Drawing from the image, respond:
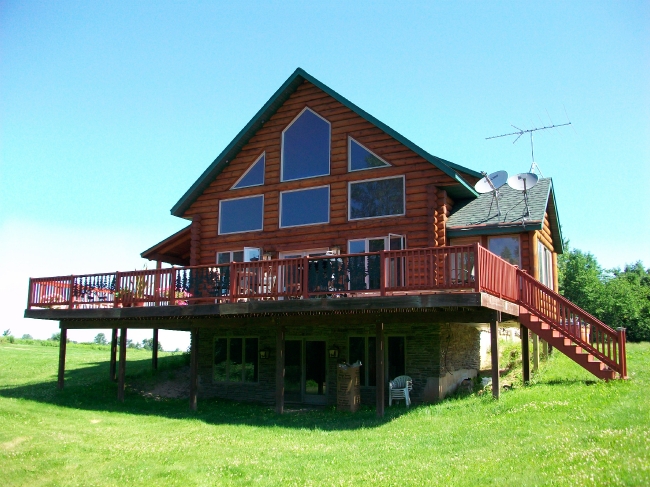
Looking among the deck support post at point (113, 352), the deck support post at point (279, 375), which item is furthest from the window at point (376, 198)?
the deck support post at point (113, 352)

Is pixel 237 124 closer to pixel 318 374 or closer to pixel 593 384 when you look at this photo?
pixel 318 374

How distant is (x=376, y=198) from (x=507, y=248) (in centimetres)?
399

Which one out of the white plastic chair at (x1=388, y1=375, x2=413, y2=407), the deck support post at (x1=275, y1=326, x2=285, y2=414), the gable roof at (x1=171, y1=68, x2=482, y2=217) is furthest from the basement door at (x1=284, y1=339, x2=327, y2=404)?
the gable roof at (x1=171, y1=68, x2=482, y2=217)

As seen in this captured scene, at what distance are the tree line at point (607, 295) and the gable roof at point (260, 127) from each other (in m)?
20.6

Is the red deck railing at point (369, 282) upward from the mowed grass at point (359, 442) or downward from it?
upward

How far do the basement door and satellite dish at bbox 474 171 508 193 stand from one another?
6480 millimetres

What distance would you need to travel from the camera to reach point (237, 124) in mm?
20859

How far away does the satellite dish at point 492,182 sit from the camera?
61.0 feet

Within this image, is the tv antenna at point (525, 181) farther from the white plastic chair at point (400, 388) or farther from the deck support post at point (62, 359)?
the deck support post at point (62, 359)

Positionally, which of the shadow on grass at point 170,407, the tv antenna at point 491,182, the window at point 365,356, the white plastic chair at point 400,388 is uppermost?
the tv antenna at point 491,182

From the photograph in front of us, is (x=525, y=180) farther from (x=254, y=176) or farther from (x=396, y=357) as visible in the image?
(x=254, y=176)

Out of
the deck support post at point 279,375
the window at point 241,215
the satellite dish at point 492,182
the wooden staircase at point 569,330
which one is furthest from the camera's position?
the window at point 241,215

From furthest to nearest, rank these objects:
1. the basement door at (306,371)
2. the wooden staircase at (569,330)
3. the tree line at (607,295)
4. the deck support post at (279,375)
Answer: the tree line at (607,295) → the basement door at (306,371) → the deck support post at (279,375) → the wooden staircase at (569,330)

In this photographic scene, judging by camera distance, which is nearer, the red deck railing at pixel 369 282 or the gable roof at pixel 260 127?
the red deck railing at pixel 369 282
